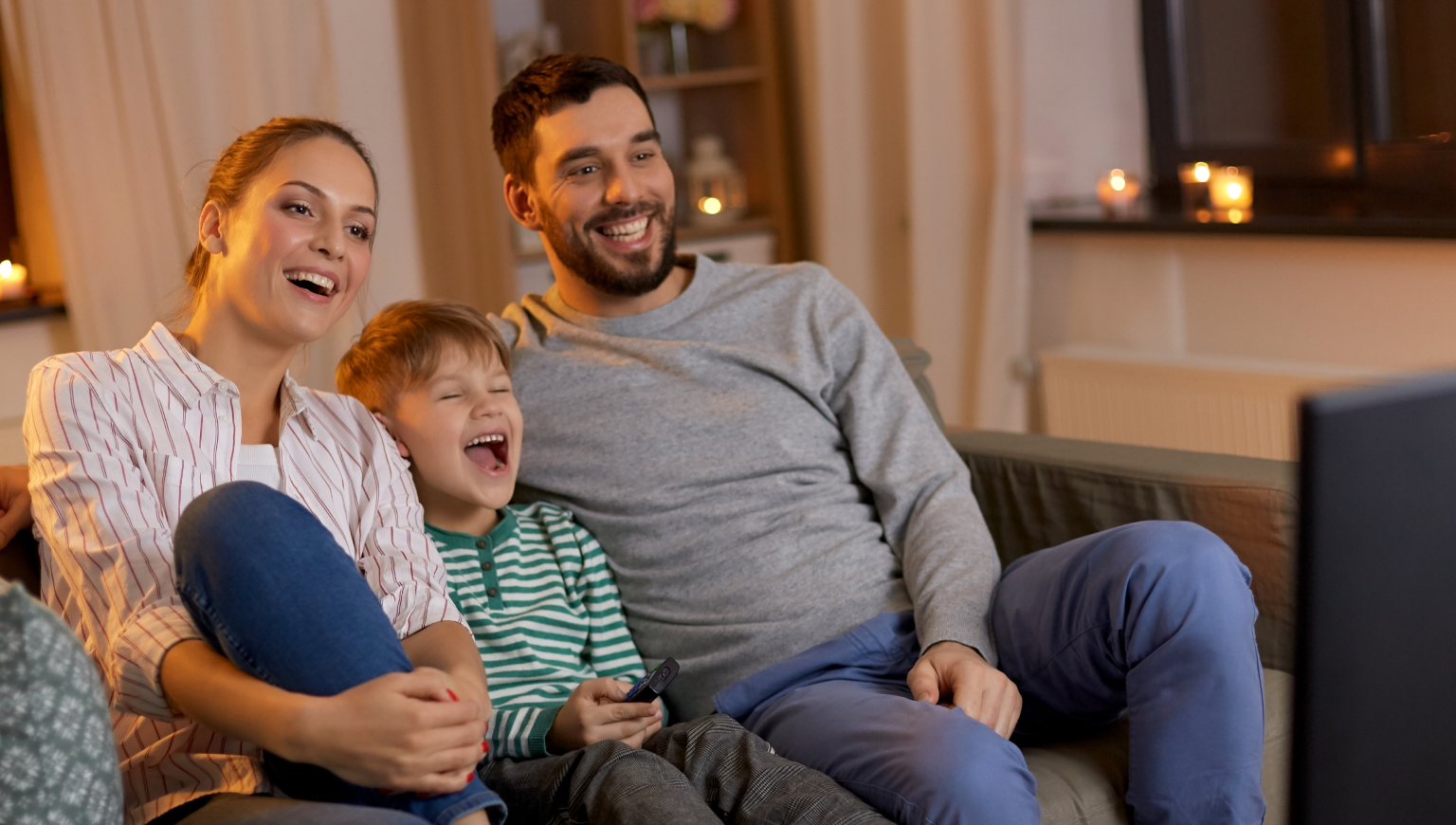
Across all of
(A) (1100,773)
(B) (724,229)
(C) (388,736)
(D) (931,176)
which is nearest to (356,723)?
(C) (388,736)

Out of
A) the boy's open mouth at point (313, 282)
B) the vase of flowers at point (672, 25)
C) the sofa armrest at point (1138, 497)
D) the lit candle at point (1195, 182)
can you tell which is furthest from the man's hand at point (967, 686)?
the vase of flowers at point (672, 25)

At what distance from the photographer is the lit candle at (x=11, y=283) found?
278 centimetres

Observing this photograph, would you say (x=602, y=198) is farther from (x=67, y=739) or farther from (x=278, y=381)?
(x=67, y=739)

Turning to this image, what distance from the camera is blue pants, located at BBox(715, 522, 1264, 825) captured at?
119cm

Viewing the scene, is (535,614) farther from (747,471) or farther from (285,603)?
(285,603)

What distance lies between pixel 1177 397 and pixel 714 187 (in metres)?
1.35

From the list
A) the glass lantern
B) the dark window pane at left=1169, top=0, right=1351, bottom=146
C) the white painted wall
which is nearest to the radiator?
the white painted wall

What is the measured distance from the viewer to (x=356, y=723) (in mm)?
980

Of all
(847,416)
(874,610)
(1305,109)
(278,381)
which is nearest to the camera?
(278,381)

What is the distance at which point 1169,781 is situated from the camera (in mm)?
1207

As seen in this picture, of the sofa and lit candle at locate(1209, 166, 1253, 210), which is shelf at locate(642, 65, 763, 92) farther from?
the sofa

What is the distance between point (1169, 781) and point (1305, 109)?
2109 mm

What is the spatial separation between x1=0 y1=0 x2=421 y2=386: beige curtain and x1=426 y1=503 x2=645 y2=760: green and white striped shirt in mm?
1203

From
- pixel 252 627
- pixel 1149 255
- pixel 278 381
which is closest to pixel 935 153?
pixel 1149 255
